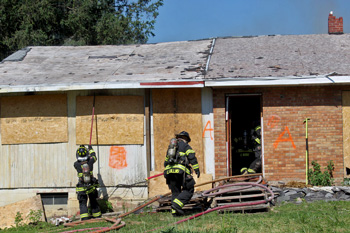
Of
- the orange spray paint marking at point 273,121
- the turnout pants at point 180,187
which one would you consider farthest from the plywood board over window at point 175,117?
the turnout pants at point 180,187

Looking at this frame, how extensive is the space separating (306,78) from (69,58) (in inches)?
293

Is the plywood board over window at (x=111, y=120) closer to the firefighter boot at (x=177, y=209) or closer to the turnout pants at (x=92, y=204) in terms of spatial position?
the turnout pants at (x=92, y=204)

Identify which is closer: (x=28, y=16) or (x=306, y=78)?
(x=306, y=78)

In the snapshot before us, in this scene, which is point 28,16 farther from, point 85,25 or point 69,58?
point 69,58

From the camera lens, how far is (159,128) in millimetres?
11406

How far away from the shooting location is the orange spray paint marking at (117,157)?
11500 millimetres

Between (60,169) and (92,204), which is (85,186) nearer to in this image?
(92,204)

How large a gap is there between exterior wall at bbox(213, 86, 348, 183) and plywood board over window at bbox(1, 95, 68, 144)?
422cm

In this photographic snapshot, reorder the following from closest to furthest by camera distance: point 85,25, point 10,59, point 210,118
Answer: point 210,118
point 10,59
point 85,25

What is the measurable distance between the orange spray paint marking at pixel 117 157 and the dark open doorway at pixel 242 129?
3.78 metres

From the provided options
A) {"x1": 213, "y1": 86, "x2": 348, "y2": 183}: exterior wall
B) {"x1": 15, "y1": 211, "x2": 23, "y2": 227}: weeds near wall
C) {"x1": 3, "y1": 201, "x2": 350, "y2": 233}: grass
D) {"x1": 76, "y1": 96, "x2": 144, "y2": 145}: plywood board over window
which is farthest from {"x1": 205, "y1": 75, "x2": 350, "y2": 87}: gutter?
{"x1": 15, "y1": 211, "x2": 23, "y2": 227}: weeds near wall

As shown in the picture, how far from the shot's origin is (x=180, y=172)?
30.1 ft

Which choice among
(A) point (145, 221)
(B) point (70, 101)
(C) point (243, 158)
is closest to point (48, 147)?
(B) point (70, 101)

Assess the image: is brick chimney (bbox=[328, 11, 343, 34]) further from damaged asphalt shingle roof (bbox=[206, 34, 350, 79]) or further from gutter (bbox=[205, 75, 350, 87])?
gutter (bbox=[205, 75, 350, 87])
